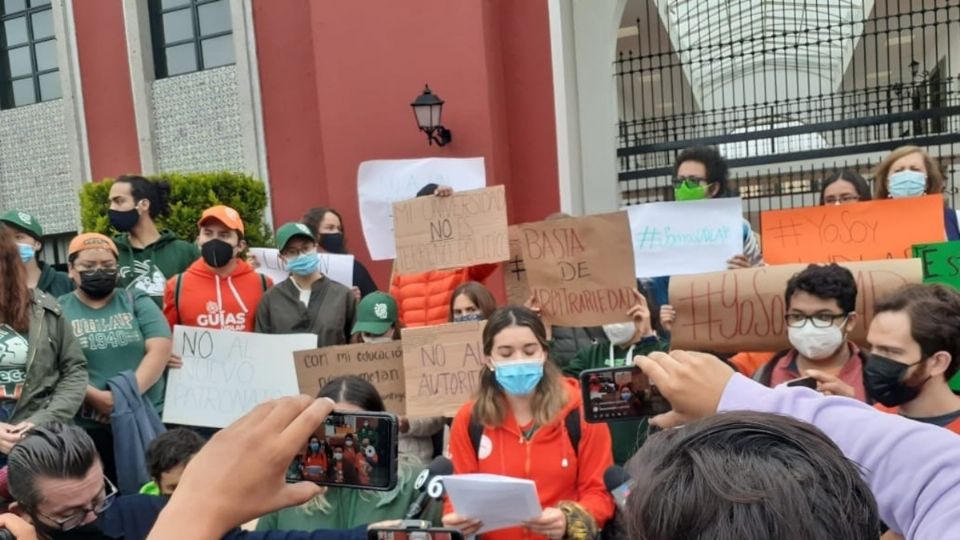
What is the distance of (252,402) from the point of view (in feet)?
12.7

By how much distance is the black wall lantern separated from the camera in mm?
7727

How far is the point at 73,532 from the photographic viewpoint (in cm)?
206

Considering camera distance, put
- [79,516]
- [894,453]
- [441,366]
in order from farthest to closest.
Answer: [441,366], [79,516], [894,453]

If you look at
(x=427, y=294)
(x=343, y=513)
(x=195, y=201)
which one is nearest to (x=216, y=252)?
(x=427, y=294)

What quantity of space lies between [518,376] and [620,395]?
0.98 m

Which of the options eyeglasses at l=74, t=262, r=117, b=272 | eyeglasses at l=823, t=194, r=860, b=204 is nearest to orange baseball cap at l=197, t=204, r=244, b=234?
eyeglasses at l=74, t=262, r=117, b=272

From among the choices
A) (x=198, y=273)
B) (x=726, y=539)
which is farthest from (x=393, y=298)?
(x=726, y=539)

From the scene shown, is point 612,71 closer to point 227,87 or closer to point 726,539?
point 227,87

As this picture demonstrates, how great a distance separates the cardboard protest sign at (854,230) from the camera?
10.7 feet

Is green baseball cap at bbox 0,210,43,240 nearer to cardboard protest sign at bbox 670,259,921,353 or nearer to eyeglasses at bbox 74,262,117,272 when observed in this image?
eyeglasses at bbox 74,262,117,272

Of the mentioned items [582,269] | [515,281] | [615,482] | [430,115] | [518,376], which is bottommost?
[615,482]

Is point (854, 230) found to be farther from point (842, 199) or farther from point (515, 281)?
point (515, 281)

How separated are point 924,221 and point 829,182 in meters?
0.71

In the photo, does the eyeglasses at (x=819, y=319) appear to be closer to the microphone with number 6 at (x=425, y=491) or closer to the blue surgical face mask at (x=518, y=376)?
the blue surgical face mask at (x=518, y=376)
